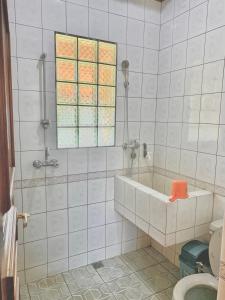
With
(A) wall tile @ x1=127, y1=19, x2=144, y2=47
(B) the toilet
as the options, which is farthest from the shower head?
(B) the toilet

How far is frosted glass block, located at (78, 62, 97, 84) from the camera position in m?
1.84

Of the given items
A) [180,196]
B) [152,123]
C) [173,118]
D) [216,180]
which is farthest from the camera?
[152,123]

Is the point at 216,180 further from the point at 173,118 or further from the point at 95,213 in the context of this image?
the point at 95,213

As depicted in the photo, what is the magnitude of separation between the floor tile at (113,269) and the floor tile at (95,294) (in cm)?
11

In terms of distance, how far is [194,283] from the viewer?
1.41m

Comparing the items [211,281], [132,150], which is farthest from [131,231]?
[211,281]

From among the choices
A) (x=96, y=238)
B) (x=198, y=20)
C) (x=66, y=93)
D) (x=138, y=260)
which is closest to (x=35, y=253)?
(x=96, y=238)

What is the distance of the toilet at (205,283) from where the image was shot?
4.45 ft

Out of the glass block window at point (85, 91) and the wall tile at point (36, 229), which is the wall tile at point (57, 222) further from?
the glass block window at point (85, 91)

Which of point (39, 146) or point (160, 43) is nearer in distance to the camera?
point (39, 146)

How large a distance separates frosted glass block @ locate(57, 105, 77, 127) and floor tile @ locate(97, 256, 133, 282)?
4.46 feet

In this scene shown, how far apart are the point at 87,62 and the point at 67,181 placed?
40.4 inches

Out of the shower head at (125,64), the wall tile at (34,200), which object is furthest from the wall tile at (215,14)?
the wall tile at (34,200)

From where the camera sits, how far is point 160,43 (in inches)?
84.7
